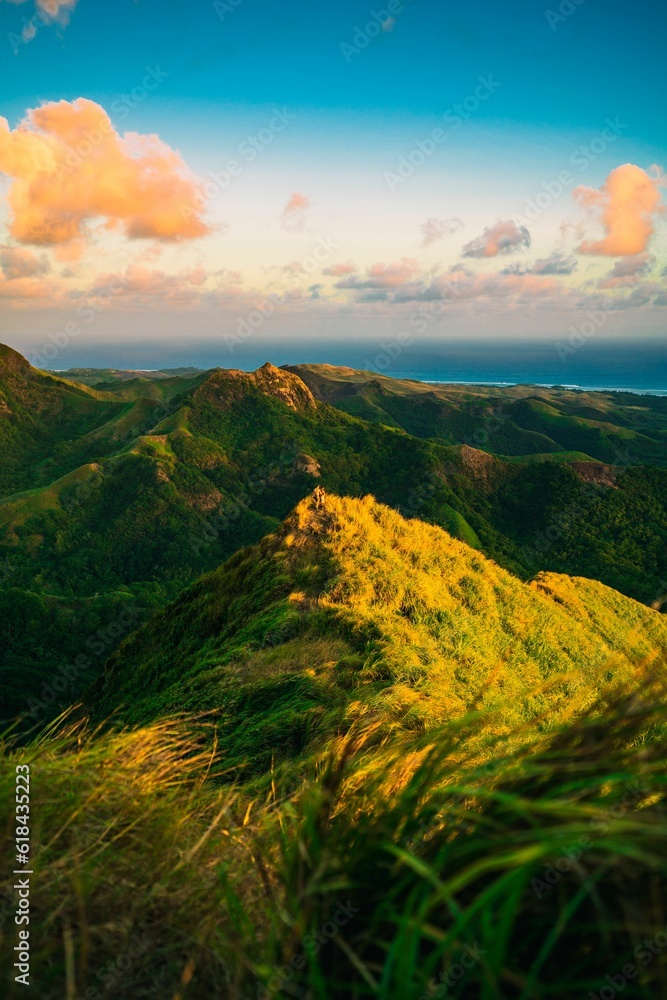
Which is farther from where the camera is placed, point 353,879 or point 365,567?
point 365,567

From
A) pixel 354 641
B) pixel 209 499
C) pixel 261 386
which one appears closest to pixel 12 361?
pixel 261 386

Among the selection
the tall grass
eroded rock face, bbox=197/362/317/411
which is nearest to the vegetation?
the tall grass

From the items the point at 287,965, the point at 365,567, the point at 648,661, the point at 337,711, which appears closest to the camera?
the point at 287,965

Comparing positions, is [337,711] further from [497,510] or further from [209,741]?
[497,510]

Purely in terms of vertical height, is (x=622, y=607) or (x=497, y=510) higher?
(x=622, y=607)

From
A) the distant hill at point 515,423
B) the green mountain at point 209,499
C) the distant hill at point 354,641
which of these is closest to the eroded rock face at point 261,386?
the green mountain at point 209,499

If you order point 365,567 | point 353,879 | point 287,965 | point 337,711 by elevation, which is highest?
point 353,879

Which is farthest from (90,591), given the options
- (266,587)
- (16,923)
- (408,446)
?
(16,923)

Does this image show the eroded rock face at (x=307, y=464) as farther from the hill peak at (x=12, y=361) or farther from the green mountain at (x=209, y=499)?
the hill peak at (x=12, y=361)

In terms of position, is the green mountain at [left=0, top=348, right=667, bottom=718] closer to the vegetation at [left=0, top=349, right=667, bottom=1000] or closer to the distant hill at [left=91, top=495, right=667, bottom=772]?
the distant hill at [left=91, top=495, right=667, bottom=772]
